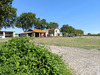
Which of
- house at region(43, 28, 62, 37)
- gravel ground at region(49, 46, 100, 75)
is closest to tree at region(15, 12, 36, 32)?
house at region(43, 28, 62, 37)

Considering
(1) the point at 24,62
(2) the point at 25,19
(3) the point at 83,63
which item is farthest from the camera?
(2) the point at 25,19

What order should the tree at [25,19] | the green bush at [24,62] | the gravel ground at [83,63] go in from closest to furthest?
the green bush at [24,62], the gravel ground at [83,63], the tree at [25,19]

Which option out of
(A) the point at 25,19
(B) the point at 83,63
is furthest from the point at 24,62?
(A) the point at 25,19

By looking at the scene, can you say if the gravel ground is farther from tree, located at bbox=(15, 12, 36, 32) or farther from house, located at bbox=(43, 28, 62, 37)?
tree, located at bbox=(15, 12, 36, 32)

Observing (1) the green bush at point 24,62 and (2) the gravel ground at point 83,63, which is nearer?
(1) the green bush at point 24,62

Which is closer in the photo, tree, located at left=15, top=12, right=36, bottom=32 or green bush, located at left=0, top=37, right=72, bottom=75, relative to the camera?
green bush, located at left=0, top=37, right=72, bottom=75

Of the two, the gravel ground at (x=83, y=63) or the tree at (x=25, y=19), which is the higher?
the tree at (x=25, y=19)

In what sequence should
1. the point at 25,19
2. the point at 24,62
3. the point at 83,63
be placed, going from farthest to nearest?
the point at 25,19, the point at 83,63, the point at 24,62

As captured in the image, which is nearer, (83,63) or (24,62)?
(24,62)

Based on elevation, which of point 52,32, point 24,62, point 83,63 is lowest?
point 83,63

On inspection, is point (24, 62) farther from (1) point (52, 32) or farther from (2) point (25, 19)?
(2) point (25, 19)

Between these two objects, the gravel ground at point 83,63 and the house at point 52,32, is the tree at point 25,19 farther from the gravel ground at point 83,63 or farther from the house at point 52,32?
the gravel ground at point 83,63

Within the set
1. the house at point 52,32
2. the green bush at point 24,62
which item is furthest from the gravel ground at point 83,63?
the house at point 52,32

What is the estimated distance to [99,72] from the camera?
9.66 ft
